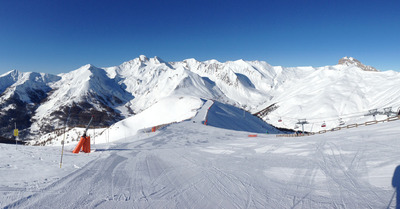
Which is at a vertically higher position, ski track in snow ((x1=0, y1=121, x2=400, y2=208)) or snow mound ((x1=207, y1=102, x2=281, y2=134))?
snow mound ((x1=207, y1=102, x2=281, y2=134))

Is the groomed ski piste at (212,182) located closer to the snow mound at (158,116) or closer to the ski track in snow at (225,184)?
the ski track in snow at (225,184)

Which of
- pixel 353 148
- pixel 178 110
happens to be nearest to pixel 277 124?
pixel 178 110

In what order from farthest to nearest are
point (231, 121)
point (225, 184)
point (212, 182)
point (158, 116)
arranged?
point (158, 116) → point (231, 121) → point (212, 182) → point (225, 184)

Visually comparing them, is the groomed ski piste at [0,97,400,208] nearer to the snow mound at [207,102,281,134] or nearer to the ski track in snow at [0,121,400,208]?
the ski track in snow at [0,121,400,208]

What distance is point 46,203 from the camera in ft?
19.9

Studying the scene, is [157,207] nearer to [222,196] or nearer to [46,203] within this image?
[222,196]

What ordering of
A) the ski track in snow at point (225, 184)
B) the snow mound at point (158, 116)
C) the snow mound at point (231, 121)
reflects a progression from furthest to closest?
the snow mound at point (158, 116) → the snow mound at point (231, 121) → the ski track in snow at point (225, 184)

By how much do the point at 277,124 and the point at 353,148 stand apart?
602 feet

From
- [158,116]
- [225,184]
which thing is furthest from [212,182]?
[158,116]

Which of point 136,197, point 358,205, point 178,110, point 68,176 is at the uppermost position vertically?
point 178,110

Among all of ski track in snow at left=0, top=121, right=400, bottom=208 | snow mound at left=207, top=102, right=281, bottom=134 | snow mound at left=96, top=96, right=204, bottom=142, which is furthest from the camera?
snow mound at left=96, top=96, right=204, bottom=142

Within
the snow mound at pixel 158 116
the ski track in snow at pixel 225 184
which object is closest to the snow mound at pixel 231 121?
the snow mound at pixel 158 116

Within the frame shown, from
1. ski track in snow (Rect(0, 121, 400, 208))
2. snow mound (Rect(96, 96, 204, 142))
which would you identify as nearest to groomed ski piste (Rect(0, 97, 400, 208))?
ski track in snow (Rect(0, 121, 400, 208))

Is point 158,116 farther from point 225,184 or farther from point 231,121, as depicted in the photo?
point 225,184
